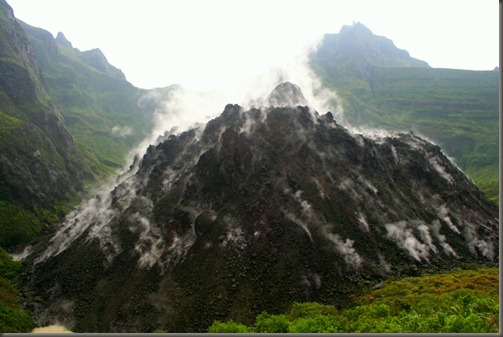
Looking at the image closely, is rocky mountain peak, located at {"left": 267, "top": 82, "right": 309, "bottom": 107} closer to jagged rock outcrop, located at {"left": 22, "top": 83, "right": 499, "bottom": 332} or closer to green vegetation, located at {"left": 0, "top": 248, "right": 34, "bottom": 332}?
jagged rock outcrop, located at {"left": 22, "top": 83, "right": 499, "bottom": 332}

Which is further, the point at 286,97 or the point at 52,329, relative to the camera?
the point at 286,97

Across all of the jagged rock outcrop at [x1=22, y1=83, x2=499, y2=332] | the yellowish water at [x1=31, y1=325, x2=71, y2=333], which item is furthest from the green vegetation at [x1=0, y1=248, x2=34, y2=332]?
the jagged rock outcrop at [x1=22, y1=83, x2=499, y2=332]

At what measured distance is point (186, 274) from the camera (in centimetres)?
7294

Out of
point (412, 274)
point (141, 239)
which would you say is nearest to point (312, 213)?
point (412, 274)

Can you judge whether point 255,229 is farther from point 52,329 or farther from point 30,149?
point 30,149

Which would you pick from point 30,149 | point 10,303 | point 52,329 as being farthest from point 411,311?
point 30,149

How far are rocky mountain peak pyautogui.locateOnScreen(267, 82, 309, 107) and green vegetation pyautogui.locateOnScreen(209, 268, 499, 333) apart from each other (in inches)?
3489

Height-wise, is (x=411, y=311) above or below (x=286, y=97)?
below

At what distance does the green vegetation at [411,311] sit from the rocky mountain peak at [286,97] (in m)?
88.6

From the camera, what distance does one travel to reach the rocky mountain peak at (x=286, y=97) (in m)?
144

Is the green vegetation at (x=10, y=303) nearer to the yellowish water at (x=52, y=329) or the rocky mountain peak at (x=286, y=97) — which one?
the yellowish water at (x=52, y=329)

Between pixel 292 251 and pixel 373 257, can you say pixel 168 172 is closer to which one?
pixel 292 251

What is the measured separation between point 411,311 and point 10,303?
71887mm

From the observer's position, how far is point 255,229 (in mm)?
81000
